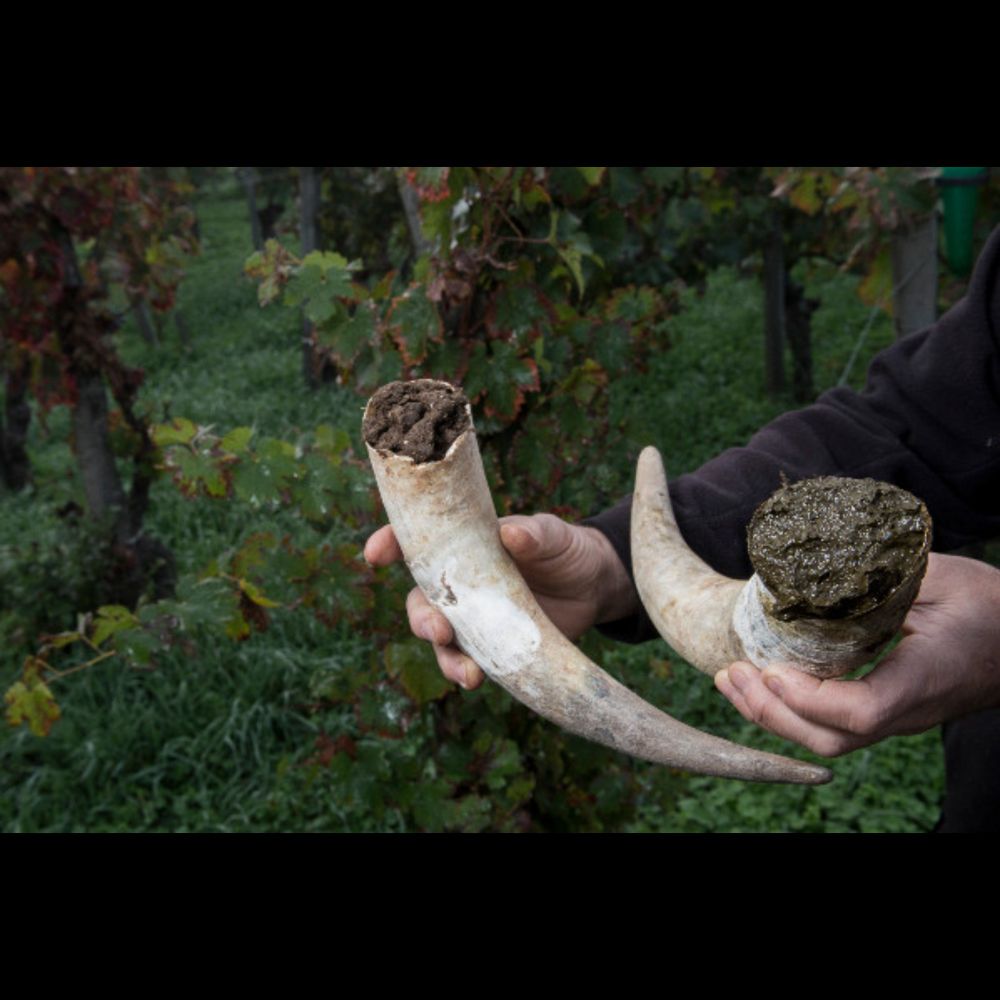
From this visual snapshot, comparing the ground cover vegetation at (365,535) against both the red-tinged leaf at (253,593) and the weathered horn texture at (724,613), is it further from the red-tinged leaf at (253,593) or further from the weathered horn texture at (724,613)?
the weathered horn texture at (724,613)

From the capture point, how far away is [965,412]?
78.7 inches

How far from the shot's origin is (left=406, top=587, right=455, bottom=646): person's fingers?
1.67 m

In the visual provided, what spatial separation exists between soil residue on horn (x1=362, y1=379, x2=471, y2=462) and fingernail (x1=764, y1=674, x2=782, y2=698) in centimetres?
58

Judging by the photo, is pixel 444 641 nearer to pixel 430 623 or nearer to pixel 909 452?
pixel 430 623

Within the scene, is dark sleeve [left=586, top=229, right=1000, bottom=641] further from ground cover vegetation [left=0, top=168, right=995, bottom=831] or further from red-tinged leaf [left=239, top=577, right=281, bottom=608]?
red-tinged leaf [left=239, top=577, right=281, bottom=608]

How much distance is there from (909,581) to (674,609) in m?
0.52

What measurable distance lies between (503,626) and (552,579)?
0.35 m

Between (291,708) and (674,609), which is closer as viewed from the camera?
(674,609)

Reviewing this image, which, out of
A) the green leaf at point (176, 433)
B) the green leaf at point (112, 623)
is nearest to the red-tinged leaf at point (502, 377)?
the green leaf at point (176, 433)

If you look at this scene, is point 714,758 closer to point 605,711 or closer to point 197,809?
point 605,711

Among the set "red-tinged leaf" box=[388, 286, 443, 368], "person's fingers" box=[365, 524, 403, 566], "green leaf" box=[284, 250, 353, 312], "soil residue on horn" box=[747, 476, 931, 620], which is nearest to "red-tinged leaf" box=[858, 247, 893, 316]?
"red-tinged leaf" box=[388, 286, 443, 368]

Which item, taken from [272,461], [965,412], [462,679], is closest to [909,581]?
[462,679]

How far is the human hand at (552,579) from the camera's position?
1698mm

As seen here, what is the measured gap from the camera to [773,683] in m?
1.41
